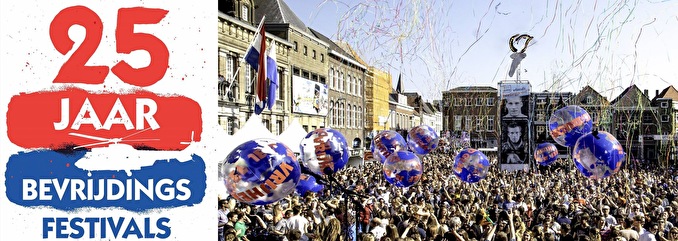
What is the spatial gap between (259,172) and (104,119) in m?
3.86

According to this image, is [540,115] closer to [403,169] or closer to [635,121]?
[635,121]

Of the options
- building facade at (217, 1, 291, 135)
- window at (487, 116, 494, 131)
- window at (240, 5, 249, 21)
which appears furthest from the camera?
window at (487, 116, 494, 131)

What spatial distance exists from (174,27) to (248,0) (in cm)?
3532

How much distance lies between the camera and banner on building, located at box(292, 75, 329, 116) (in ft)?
137

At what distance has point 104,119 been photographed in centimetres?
255

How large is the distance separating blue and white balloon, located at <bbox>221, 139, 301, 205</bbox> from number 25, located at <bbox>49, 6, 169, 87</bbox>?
3824mm

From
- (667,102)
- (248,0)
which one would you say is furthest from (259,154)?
(667,102)

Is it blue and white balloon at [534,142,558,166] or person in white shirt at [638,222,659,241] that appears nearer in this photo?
person in white shirt at [638,222,659,241]

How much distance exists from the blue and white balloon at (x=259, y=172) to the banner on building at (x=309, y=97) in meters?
34.9

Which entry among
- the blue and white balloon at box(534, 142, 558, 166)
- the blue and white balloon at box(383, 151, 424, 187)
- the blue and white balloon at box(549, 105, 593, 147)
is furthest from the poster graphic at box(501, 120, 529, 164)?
the blue and white balloon at box(383, 151, 424, 187)

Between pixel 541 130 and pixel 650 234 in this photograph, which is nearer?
pixel 650 234

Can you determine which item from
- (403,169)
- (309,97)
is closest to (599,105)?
(309,97)

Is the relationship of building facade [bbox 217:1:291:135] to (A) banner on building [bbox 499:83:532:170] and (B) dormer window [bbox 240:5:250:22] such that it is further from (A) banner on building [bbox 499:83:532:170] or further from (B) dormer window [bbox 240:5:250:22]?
(A) banner on building [bbox 499:83:532:170]

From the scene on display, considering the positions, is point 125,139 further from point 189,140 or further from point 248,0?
point 248,0
